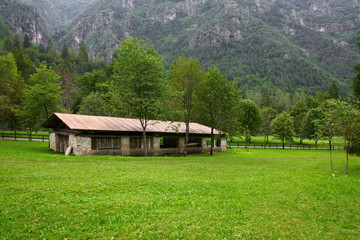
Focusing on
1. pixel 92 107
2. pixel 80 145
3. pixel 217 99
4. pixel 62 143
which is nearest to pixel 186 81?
pixel 217 99

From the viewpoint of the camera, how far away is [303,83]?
184 metres

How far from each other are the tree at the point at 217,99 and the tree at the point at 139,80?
8.45m

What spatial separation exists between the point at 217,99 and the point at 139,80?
13590 mm

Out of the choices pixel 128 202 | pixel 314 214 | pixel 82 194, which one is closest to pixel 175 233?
pixel 128 202

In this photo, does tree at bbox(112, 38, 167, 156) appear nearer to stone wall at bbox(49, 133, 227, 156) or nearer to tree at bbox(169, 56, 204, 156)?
stone wall at bbox(49, 133, 227, 156)

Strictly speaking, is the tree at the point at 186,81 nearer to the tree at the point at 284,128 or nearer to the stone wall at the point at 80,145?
the stone wall at the point at 80,145

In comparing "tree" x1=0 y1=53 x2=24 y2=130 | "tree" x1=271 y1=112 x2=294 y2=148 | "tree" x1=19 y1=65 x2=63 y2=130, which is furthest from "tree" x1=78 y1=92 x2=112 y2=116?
"tree" x1=271 y1=112 x2=294 y2=148

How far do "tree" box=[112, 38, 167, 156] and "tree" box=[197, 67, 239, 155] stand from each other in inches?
333

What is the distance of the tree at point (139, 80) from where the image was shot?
25.9 meters

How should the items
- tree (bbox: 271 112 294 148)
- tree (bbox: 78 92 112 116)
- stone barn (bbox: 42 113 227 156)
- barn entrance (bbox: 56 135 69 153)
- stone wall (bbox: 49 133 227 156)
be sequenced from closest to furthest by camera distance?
stone wall (bbox: 49 133 227 156) → stone barn (bbox: 42 113 227 156) → barn entrance (bbox: 56 135 69 153) → tree (bbox: 78 92 112 116) → tree (bbox: 271 112 294 148)

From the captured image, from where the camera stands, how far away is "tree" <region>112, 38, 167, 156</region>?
25.9 meters

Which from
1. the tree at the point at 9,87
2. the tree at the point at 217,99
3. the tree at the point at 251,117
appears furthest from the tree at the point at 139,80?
the tree at the point at 251,117

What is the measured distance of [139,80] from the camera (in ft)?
87.8

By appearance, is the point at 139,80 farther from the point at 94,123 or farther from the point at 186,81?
the point at 186,81
